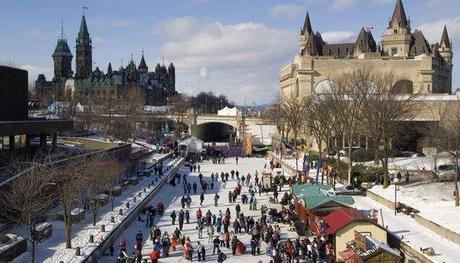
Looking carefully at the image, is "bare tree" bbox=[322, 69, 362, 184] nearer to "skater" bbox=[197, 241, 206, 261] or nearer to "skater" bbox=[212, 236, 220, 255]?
"skater" bbox=[212, 236, 220, 255]

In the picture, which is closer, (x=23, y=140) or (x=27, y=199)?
(x=27, y=199)

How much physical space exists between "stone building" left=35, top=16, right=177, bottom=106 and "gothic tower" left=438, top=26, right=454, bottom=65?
83.9 meters

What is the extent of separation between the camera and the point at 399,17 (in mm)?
100938

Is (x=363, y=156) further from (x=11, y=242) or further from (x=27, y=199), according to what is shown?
(x=11, y=242)

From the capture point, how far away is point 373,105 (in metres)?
46.2

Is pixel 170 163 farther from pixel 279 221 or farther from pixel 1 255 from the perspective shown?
pixel 1 255

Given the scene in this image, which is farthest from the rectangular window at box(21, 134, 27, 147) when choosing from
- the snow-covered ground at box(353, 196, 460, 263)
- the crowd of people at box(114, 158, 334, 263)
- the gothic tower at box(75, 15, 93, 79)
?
the gothic tower at box(75, 15, 93, 79)

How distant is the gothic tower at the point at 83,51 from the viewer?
17838cm

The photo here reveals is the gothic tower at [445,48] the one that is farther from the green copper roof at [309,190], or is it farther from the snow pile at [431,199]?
the green copper roof at [309,190]

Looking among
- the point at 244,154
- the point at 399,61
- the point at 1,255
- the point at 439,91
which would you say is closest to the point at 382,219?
the point at 1,255

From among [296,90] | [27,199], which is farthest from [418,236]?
[296,90]

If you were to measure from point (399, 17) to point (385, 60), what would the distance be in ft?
61.3

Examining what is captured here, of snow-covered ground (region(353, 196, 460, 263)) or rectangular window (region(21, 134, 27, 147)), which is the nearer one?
→ snow-covered ground (region(353, 196, 460, 263))

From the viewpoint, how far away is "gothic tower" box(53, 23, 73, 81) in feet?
585
